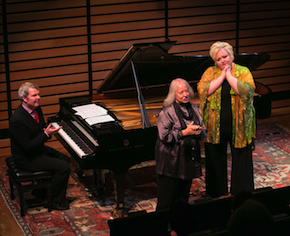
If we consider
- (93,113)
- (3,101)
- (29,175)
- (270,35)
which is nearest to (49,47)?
(3,101)

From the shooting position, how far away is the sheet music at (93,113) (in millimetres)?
4903

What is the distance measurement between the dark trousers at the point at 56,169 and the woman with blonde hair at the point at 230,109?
5.23 ft

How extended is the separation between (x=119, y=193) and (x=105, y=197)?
60 centimetres

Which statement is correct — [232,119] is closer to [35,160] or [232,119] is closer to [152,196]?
[152,196]

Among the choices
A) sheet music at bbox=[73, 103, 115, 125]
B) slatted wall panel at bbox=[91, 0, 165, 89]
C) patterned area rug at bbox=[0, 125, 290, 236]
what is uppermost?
slatted wall panel at bbox=[91, 0, 165, 89]

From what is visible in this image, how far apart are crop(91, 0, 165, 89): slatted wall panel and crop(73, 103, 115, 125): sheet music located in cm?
182

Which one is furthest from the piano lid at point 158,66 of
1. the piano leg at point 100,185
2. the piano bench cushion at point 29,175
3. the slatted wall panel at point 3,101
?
the slatted wall panel at point 3,101

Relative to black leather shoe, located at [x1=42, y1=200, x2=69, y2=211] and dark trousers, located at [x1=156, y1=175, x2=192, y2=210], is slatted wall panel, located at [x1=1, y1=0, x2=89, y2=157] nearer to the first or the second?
black leather shoe, located at [x1=42, y1=200, x2=69, y2=211]

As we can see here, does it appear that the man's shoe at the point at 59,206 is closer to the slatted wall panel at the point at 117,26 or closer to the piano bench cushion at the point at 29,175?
the piano bench cushion at the point at 29,175

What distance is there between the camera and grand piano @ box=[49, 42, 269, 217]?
4.54 meters

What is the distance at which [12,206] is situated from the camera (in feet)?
17.0

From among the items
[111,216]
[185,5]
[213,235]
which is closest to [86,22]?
[185,5]

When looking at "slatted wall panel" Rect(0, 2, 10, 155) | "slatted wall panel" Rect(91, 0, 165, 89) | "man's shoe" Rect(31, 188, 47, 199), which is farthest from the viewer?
"slatted wall panel" Rect(91, 0, 165, 89)

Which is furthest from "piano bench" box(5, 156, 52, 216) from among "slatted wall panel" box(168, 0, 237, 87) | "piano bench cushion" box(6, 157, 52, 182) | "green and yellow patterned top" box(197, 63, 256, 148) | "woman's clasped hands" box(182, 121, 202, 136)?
"slatted wall panel" box(168, 0, 237, 87)
